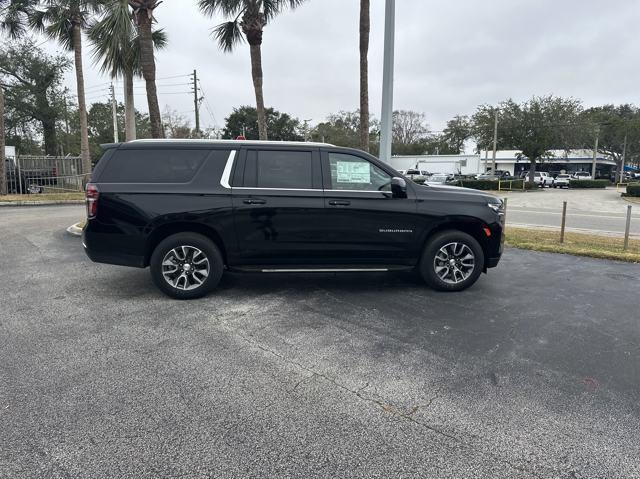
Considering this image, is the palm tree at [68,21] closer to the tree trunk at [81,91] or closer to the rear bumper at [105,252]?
the tree trunk at [81,91]

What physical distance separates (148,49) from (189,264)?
7.89 metres

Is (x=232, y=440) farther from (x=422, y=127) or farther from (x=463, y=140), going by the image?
(x=422, y=127)

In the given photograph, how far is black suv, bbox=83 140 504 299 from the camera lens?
5.43 metres

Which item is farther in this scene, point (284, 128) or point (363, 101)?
point (284, 128)

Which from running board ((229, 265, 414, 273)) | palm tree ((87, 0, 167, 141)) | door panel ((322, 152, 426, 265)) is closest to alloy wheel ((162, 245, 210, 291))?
running board ((229, 265, 414, 273))

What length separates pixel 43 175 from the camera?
2202 centimetres

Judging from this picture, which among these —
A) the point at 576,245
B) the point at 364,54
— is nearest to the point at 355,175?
the point at 576,245

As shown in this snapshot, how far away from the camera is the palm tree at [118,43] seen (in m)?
11.0

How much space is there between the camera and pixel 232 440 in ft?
9.08

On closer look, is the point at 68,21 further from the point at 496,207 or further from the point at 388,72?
the point at 496,207

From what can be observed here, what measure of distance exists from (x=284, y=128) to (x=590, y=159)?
5079 cm

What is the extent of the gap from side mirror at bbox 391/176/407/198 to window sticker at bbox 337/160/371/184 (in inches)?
12.6

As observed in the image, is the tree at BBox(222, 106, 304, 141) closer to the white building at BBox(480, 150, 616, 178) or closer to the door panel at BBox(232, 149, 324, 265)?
the white building at BBox(480, 150, 616, 178)

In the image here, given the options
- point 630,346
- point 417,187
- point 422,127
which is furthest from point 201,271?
point 422,127
